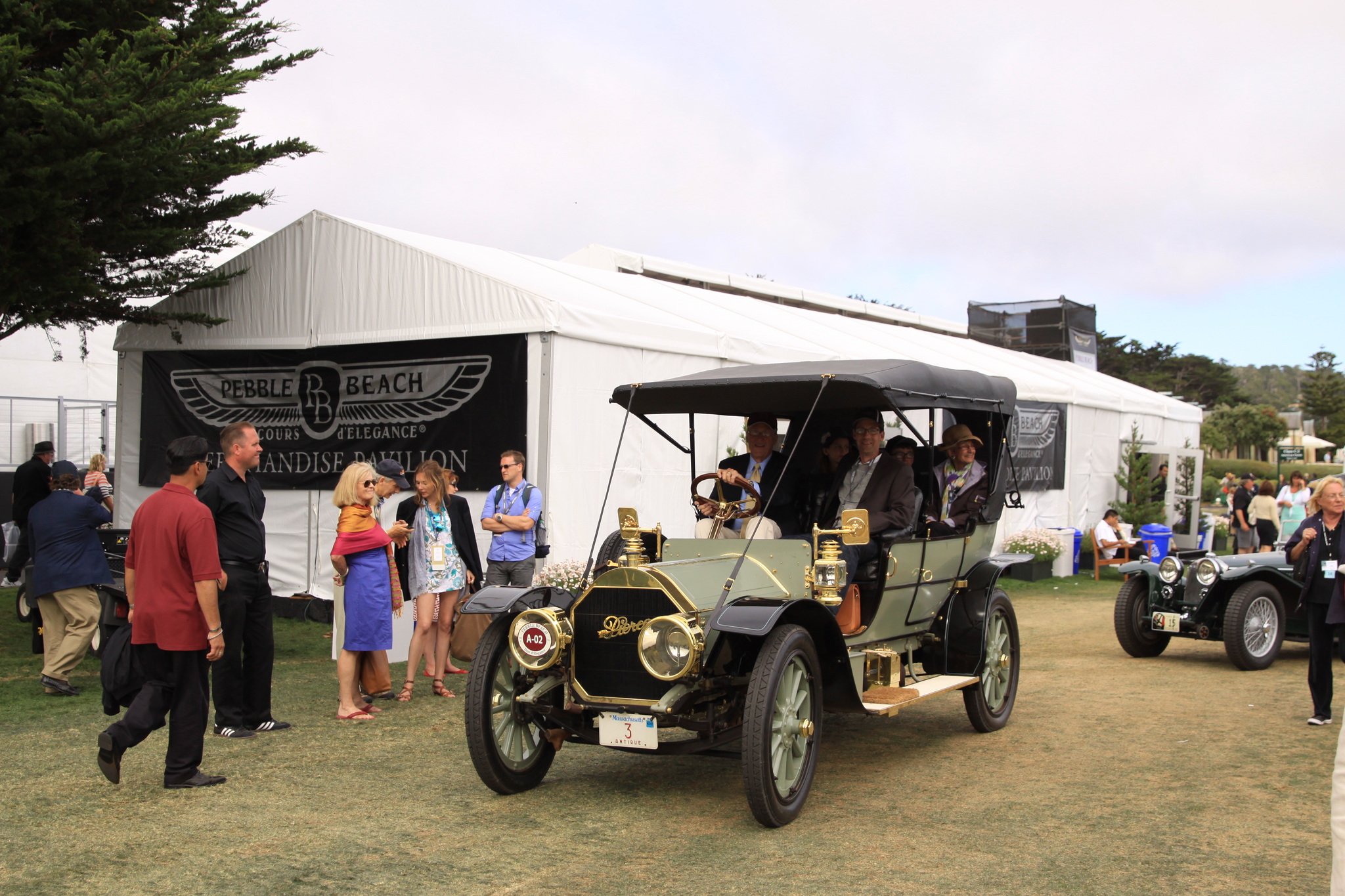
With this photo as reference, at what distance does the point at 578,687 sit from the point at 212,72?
25.5 ft

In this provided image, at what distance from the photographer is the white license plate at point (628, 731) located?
5.26 metres

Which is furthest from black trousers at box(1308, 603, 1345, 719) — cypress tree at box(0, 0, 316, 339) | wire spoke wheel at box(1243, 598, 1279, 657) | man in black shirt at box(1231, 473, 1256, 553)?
man in black shirt at box(1231, 473, 1256, 553)

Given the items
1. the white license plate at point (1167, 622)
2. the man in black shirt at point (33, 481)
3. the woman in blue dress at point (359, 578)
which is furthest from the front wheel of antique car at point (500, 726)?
the white license plate at point (1167, 622)

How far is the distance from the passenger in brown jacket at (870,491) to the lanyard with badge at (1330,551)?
2741mm

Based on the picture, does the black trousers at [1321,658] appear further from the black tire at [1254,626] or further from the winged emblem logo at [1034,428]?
the winged emblem logo at [1034,428]

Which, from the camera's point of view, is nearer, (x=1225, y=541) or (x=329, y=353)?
(x=329, y=353)

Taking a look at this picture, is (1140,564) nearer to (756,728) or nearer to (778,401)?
(778,401)

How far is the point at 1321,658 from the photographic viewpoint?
24.3 feet

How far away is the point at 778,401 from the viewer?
7273 millimetres

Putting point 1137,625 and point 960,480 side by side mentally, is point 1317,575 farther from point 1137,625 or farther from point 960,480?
point 1137,625

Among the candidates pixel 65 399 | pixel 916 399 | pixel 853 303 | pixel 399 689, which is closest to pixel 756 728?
pixel 916 399

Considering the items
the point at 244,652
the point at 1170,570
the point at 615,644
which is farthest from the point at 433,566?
the point at 1170,570

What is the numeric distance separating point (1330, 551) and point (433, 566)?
613cm

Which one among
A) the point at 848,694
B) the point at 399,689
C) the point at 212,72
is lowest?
the point at 399,689
